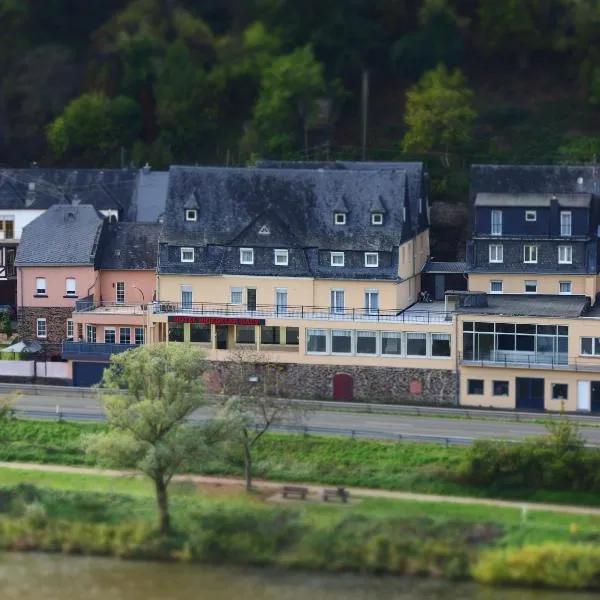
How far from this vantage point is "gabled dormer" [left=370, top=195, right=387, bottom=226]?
7112 cm

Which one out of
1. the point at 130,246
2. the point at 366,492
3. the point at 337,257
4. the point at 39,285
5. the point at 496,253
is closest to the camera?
the point at 366,492

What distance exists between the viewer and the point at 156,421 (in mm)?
57000

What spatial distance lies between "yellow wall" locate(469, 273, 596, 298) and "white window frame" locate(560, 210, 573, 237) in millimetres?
1484

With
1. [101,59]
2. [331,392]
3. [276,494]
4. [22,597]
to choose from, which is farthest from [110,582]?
[101,59]

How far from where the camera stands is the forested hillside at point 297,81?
85812 millimetres

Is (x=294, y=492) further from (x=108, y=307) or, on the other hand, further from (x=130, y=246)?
(x=130, y=246)

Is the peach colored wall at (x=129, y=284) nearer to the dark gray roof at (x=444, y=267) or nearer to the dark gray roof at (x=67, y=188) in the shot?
the dark gray roof at (x=67, y=188)

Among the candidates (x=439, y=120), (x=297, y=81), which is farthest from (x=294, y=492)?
(x=297, y=81)

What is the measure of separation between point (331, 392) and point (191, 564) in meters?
14.7

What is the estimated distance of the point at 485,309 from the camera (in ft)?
224

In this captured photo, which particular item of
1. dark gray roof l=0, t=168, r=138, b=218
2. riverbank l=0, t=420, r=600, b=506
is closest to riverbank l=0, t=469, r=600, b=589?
riverbank l=0, t=420, r=600, b=506

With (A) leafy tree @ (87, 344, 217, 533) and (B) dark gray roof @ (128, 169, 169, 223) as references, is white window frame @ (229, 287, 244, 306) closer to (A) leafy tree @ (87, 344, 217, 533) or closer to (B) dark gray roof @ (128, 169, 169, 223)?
(B) dark gray roof @ (128, 169, 169, 223)

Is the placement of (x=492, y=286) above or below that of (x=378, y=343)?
above

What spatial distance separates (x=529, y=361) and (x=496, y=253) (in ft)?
21.0
